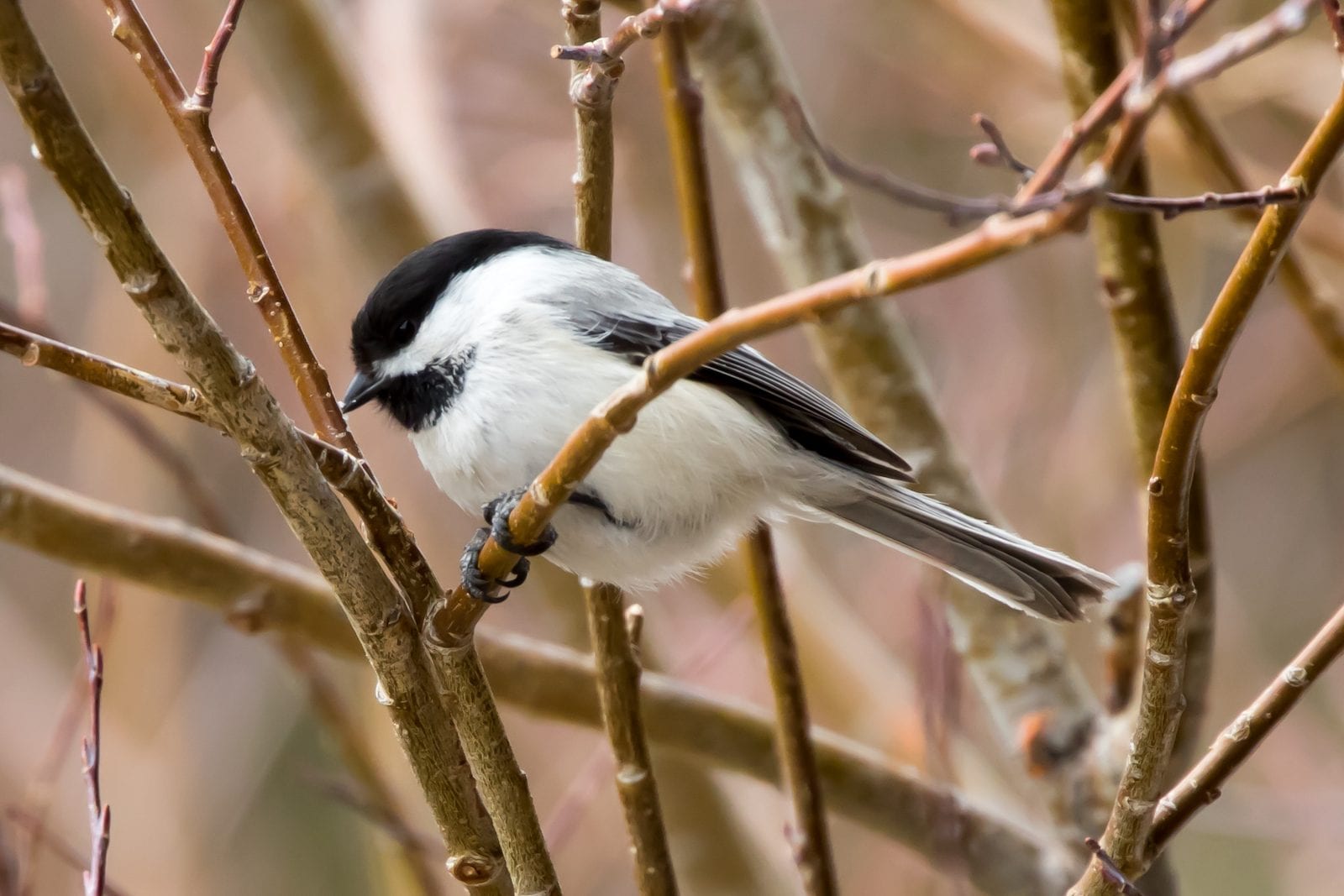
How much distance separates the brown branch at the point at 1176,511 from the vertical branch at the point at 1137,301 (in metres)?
0.85

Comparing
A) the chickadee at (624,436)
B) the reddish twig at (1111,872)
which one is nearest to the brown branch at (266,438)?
the chickadee at (624,436)

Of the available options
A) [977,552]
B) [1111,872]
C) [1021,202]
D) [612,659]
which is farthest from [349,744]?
[1021,202]

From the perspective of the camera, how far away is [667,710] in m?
2.04

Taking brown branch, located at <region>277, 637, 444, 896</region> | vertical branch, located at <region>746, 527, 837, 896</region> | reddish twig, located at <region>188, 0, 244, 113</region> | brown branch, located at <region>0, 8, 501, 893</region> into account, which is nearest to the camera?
brown branch, located at <region>0, 8, 501, 893</region>

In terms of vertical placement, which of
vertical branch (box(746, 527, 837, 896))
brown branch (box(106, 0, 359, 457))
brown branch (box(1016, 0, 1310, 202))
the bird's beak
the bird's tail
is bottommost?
vertical branch (box(746, 527, 837, 896))

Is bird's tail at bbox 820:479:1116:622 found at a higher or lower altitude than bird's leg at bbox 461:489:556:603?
lower

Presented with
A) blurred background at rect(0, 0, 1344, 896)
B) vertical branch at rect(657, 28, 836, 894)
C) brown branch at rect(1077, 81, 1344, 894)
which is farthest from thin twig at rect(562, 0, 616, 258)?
blurred background at rect(0, 0, 1344, 896)

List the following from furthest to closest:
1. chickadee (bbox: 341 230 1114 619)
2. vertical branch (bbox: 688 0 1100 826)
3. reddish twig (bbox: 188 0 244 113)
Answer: vertical branch (bbox: 688 0 1100 826) → chickadee (bbox: 341 230 1114 619) → reddish twig (bbox: 188 0 244 113)

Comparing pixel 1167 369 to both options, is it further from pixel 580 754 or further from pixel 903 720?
pixel 580 754

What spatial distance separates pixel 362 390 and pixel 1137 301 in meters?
1.17

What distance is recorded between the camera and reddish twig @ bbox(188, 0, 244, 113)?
1093 millimetres

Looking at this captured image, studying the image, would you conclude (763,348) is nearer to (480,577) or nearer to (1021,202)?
(480,577)

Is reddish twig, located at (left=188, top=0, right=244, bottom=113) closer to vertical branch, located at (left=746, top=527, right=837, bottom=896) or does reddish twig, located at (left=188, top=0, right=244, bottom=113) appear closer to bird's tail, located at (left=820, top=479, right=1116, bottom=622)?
vertical branch, located at (left=746, top=527, right=837, bottom=896)

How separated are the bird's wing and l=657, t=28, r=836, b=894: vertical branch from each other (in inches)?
4.8
